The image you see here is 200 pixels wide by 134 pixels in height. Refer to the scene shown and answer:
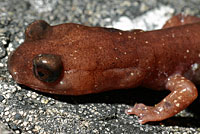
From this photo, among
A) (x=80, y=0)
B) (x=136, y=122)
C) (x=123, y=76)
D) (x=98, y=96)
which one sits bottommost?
(x=136, y=122)

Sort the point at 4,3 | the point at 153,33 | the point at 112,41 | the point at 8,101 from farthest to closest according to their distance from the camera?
the point at 4,3 < the point at 153,33 < the point at 112,41 < the point at 8,101

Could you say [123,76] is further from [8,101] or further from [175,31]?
[8,101]

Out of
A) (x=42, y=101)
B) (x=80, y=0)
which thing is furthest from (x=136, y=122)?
(x=80, y=0)

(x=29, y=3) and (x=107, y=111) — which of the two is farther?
(x=29, y=3)

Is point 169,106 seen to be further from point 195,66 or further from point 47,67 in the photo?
point 47,67

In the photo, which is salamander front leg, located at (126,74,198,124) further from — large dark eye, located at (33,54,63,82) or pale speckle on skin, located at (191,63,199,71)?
large dark eye, located at (33,54,63,82)

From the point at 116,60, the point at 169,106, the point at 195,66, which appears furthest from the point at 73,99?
the point at 195,66

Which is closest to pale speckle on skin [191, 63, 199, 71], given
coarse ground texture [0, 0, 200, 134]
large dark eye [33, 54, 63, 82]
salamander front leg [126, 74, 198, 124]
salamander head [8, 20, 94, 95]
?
salamander front leg [126, 74, 198, 124]

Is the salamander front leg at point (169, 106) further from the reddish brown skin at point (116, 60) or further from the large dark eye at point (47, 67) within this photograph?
the large dark eye at point (47, 67)
